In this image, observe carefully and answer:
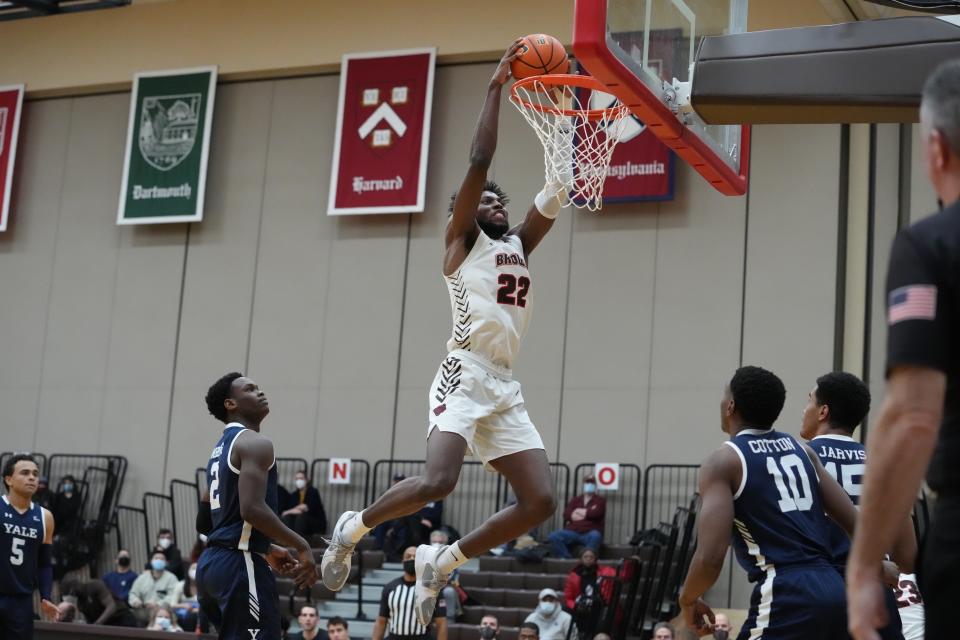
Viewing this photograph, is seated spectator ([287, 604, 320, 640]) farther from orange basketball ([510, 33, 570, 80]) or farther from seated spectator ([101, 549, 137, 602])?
orange basketball ([510, 33, 570, 80])

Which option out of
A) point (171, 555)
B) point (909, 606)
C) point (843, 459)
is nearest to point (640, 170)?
point (171, 555)

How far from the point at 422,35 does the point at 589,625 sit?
9.82 m

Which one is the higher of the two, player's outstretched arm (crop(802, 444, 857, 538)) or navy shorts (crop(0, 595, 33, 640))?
player's outstretched arm (crop(802, 444, 857, 538))

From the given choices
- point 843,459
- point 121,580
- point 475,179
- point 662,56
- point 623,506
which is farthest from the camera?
point 121,580

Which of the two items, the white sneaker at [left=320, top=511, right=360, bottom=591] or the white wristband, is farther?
the white wristband

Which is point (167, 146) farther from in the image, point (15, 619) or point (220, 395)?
point (220, 395)

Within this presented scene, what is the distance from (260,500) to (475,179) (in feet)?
7.22

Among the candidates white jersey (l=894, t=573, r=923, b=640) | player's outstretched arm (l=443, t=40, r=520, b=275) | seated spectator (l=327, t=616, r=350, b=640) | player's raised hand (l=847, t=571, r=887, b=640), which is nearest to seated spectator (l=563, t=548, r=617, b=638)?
seated spectator (l=327, t=616, r=350, b=640)

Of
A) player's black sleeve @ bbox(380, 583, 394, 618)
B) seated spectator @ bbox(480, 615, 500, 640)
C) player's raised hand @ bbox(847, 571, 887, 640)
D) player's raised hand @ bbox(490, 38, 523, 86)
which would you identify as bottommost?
seated spectator @ bbox(480, 615, 500, 640)

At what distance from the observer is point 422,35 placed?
1961 cm

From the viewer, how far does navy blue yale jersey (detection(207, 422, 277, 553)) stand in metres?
7.32

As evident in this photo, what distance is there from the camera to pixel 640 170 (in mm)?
17891

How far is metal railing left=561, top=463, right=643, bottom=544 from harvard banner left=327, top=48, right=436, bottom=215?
505cm

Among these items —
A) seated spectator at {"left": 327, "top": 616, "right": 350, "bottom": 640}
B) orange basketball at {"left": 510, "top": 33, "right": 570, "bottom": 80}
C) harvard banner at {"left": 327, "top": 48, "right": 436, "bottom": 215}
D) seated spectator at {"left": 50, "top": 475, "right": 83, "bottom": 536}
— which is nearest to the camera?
orange basketball at {"left": 510, "top": 33, "right": 570, "bottom": 80}
